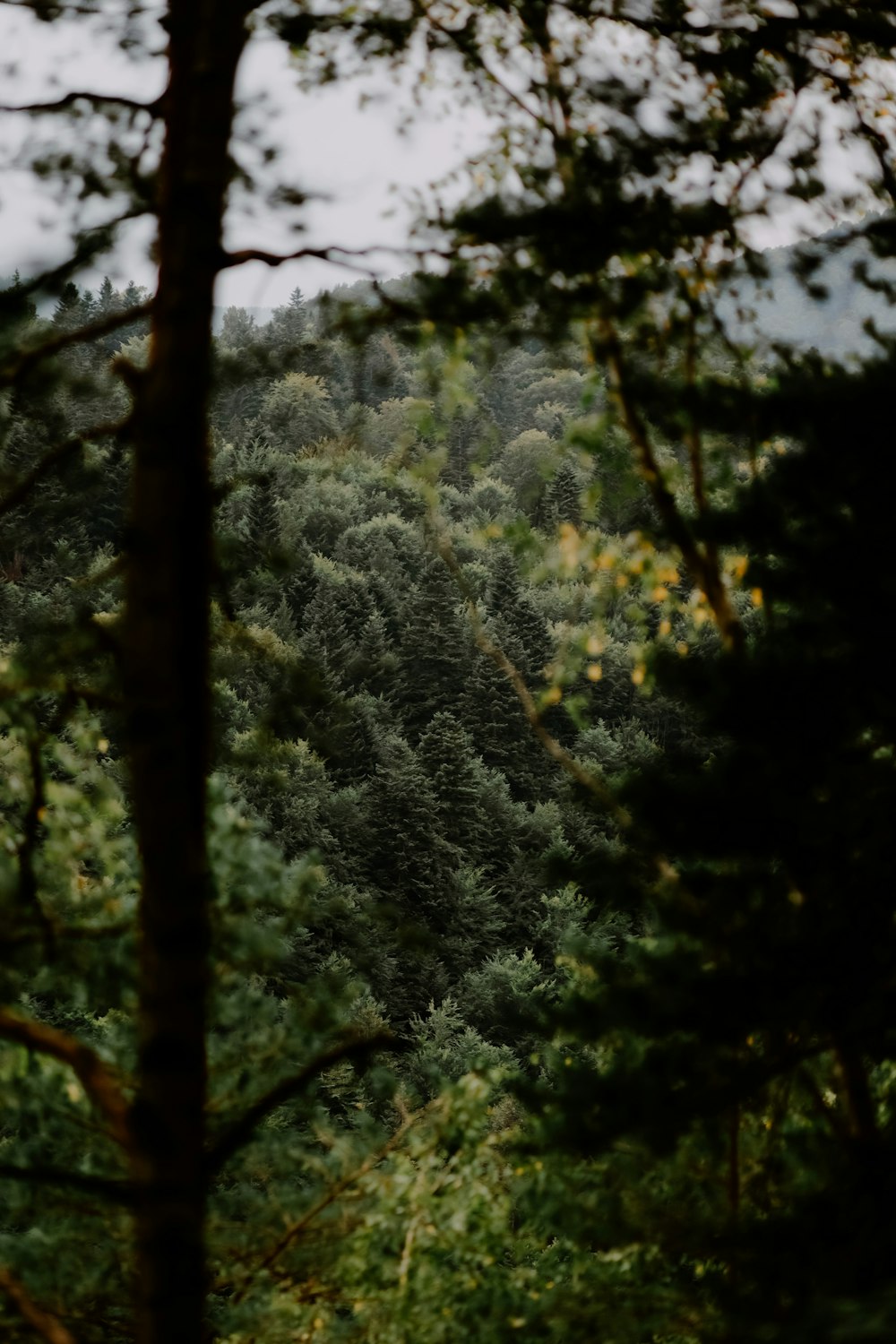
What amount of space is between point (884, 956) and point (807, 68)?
2.99 metres

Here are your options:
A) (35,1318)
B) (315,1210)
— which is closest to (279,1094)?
(35,1318)

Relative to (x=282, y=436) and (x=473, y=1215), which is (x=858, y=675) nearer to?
(x=473, y=1215)

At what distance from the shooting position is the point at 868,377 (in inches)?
131

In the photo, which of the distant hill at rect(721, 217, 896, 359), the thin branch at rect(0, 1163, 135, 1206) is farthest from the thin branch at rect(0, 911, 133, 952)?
the distant hill at rect(721, 217, 896, 359)

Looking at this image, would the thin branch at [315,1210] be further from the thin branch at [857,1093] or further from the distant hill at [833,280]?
the distant hill at [833,280]

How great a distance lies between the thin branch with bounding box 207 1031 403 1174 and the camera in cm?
270

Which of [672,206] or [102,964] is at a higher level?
[672,206]

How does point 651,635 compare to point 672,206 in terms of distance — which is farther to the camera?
point 651,635

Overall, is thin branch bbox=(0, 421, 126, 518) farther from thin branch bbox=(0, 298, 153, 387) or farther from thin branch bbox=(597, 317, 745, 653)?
thin branch bbox=(597, 317, 745, 653)

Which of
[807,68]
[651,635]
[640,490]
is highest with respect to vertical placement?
[807,68]

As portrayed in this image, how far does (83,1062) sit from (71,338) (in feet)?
7.01

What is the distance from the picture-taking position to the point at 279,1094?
9.59ft

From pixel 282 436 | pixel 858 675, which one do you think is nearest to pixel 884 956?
pixel 858 675

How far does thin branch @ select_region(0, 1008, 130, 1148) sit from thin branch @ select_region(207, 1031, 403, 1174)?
238mm
